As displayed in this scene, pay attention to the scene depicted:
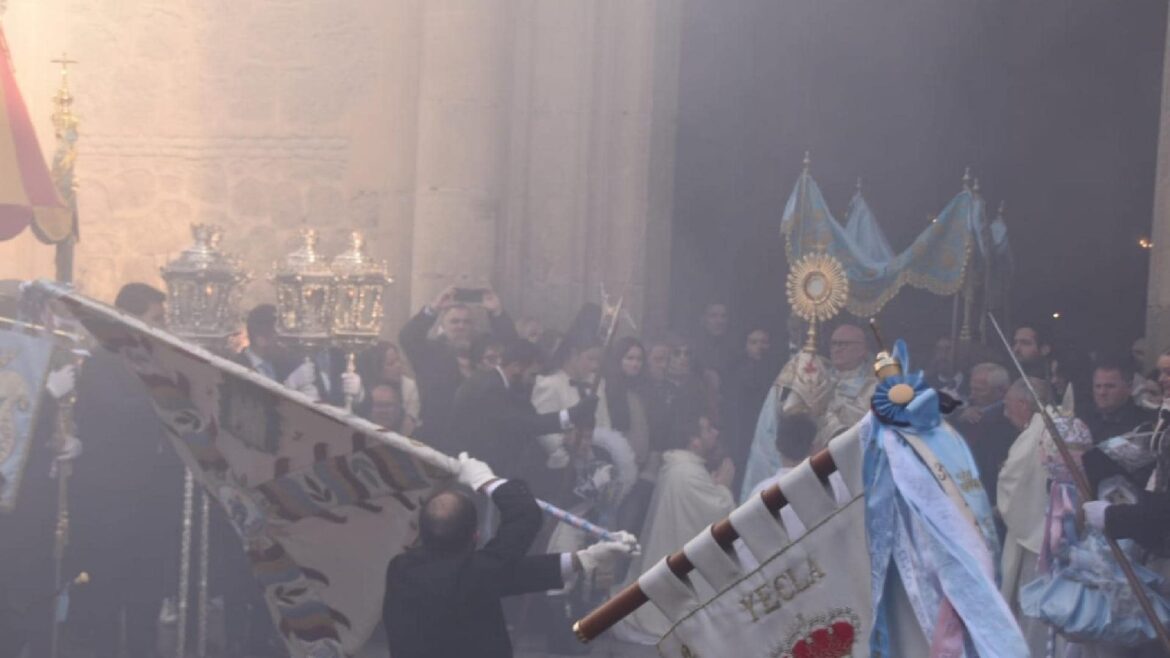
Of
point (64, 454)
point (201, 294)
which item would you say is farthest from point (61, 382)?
point (201, 294)

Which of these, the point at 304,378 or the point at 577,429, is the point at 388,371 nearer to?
the point at 304,378

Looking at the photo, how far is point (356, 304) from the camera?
32.1 ft

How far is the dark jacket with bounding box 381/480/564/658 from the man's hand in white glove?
409 cm

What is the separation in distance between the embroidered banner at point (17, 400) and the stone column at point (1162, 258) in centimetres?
643

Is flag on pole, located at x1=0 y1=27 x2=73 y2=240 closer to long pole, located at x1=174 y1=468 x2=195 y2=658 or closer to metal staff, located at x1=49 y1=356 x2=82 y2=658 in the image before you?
metal staff, located at x1=49 y1=356 x2=82 y2=658

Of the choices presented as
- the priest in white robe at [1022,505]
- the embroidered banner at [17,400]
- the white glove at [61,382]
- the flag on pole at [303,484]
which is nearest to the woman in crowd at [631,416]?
the priest in white robe at [1022,505]

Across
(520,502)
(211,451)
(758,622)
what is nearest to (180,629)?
(211,451)

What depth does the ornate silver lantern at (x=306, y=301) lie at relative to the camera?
9.69 metres

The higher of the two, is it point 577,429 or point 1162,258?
point 1162,258

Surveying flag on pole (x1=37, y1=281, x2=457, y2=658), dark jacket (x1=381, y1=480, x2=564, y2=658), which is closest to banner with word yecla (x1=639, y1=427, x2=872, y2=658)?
dark jacket (x1=381, y1=480, x2=564, y2=658)

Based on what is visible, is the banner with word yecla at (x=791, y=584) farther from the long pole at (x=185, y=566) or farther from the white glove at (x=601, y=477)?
the white glove at (x=601, y=477)

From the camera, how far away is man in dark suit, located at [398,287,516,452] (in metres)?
10.7

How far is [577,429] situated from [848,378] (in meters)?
1.42

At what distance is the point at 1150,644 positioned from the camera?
798cm
